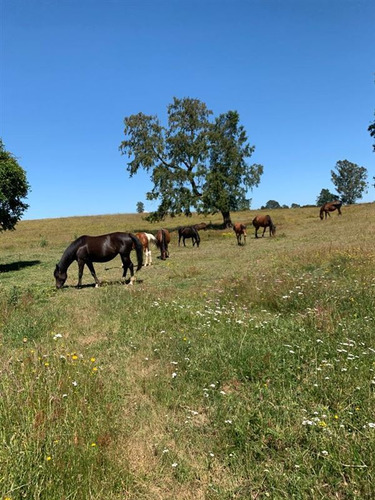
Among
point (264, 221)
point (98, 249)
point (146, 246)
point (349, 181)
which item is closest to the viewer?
point (98, 249)

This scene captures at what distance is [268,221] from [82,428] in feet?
88.8

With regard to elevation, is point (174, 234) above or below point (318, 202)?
below

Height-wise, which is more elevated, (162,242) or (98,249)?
(98,249)

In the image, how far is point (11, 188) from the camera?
2027 centimetres

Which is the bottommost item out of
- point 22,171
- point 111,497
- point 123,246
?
point 111,497

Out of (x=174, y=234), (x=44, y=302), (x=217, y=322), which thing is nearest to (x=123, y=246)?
(x=44, y=302)

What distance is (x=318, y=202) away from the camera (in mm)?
133375

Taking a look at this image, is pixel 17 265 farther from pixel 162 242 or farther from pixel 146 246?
pixel 162 242

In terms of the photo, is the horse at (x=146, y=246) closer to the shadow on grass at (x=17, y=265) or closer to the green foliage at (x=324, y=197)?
the shadow on grass at (x=17, y=265)

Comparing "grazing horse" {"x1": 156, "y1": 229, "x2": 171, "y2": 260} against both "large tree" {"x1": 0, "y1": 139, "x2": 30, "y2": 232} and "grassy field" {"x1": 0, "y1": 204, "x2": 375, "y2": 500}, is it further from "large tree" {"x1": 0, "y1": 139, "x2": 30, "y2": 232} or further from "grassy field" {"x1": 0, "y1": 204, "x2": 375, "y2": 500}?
"grassy field" {"x1": 0, "y1": 204, "x2": 375, "y2": 500}

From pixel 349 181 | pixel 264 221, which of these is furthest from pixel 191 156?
pixel 349 181

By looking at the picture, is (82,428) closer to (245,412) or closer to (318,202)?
(245,412)

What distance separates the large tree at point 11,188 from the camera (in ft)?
65.1

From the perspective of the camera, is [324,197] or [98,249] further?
[324,197]
